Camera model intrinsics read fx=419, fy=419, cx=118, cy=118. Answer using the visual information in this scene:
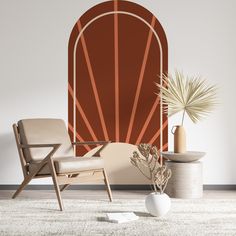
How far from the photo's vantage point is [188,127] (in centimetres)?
511

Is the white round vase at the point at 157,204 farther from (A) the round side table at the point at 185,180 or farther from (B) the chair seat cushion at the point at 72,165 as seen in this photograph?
(A) the round side table at the point at 185,180

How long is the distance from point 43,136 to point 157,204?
64.0 inches

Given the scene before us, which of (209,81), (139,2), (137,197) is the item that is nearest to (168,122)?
(209,81)

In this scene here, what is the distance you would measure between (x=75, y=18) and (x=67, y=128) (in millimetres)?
1342

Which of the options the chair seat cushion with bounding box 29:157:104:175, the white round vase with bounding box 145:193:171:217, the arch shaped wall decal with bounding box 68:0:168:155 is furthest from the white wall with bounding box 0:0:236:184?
the white round vase with bounding box 145:193:171:217

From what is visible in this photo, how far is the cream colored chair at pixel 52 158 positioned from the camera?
382 centimetres

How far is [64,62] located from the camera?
5.10 metres

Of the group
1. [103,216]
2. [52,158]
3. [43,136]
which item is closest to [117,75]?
[43,136]

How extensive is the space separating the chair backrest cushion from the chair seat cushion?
161 millimetres

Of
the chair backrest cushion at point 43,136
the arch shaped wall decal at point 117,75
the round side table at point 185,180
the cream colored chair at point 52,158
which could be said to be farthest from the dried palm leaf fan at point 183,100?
the chair backrest cushion at point 43,136

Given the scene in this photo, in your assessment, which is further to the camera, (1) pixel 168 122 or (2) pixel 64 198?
(1) pixel 168 122

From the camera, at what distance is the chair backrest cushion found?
14.0 ft

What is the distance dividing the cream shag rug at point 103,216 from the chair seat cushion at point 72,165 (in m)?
0.34

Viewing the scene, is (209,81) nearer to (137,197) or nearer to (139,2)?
(139,2)
